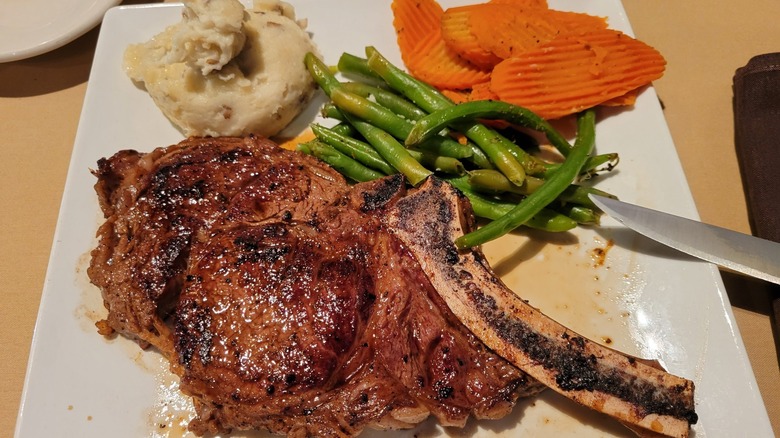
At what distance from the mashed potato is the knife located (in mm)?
2152

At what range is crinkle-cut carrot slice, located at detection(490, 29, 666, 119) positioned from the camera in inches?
131

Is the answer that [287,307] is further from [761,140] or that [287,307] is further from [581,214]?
[761,140]

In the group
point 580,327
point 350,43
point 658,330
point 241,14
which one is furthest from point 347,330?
point 350,43

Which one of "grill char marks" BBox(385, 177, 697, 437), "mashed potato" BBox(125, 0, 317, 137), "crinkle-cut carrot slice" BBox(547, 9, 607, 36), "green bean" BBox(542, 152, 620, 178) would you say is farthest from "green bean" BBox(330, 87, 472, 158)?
"crinkle-cut carrot slice" BBox(547, 9, 607, 36)

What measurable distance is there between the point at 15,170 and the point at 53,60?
1148 millimetres

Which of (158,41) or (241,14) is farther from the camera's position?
(158,41)

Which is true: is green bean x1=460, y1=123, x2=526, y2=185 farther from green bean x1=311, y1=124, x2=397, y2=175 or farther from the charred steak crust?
the charred steak crust

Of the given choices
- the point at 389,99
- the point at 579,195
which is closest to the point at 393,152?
the point at 389,99

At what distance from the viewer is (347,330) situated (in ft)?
7.81

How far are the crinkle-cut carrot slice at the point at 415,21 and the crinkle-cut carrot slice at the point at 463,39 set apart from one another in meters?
0.18

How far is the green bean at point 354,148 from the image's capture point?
3.29 metres

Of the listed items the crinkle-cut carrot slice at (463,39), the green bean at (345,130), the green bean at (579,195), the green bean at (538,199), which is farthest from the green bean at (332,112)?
the green bean at (579,195)

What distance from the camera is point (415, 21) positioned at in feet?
12.3

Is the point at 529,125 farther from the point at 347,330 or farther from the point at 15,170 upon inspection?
the point at 15,170
